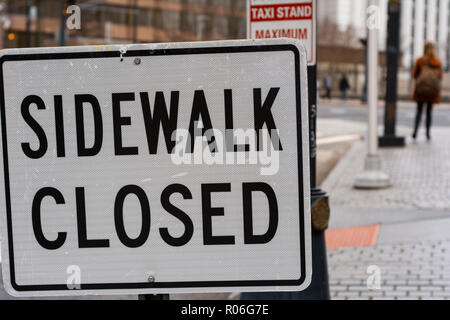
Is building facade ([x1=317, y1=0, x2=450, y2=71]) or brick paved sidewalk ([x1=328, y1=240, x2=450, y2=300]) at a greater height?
building facade ([x1=317, y1=0, x2=450, y2=71])

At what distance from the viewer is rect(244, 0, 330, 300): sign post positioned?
4.09 metres

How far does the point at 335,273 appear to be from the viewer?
18.3 feet

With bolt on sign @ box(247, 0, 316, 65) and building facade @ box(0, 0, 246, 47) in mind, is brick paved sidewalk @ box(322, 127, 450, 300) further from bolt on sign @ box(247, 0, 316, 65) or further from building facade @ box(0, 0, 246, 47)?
building facade @ box(0, 0, 246, 47)

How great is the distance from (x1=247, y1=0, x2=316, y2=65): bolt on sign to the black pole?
29.2ft

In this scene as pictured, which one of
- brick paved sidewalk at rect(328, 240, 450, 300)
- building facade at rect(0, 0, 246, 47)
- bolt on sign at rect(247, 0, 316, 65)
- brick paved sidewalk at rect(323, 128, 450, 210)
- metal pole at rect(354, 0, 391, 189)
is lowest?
brick paved sidewalk at rect(323, 128, 450, 210)

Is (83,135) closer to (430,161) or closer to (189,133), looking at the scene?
(189,133)

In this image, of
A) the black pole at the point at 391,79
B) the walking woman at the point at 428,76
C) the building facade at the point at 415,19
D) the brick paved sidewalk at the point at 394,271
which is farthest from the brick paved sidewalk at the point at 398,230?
the building facade at the point at 415,19

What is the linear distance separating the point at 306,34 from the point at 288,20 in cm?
13

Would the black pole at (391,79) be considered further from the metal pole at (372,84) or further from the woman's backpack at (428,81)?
the metal pole at (372,84)

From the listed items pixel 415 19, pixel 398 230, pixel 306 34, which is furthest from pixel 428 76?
pixel 415 19

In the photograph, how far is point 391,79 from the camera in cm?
1394

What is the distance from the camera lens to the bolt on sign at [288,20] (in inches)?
162

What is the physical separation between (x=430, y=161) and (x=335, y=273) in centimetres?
695

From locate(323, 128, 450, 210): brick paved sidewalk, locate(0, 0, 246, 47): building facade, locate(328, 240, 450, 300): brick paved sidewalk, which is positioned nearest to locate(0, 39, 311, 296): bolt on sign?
locate(328, 240, 450, 300): brick paved sidewalk
